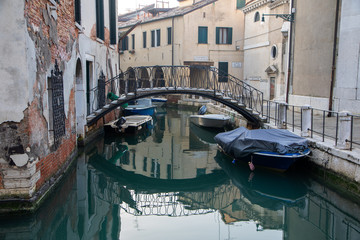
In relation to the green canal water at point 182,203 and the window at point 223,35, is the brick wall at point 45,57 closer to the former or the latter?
the green canal water at point 182,203

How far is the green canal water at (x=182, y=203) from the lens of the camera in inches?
216

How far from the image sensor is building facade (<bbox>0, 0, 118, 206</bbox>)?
5258mm

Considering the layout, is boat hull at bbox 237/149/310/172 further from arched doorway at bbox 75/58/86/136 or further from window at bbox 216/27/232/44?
window at bbox 216/27/232/44

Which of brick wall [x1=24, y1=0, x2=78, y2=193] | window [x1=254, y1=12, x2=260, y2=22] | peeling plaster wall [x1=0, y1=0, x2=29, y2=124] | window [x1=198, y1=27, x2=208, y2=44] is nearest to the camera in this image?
peeling plaster wall [x1=0, y1=0, x2=29, y2=124]

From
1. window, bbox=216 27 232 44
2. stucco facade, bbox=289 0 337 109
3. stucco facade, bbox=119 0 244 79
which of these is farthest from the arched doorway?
window, bbox=216 27 232 44

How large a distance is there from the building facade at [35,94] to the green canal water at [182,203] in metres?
0.52

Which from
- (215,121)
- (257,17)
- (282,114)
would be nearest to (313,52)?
(282,114)

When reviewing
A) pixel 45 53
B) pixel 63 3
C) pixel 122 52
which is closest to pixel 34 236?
pixel 45 53

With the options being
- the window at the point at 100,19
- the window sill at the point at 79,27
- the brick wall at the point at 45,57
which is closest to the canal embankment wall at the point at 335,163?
the brick wall at the point at 45,57

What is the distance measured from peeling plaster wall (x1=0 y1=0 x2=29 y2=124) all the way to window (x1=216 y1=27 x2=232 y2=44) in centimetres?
1895

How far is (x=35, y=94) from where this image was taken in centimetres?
571

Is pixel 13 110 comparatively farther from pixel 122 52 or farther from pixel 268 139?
pixel 122 52

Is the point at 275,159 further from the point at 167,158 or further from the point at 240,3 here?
the point at 240,3

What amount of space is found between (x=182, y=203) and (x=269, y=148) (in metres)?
2.40
